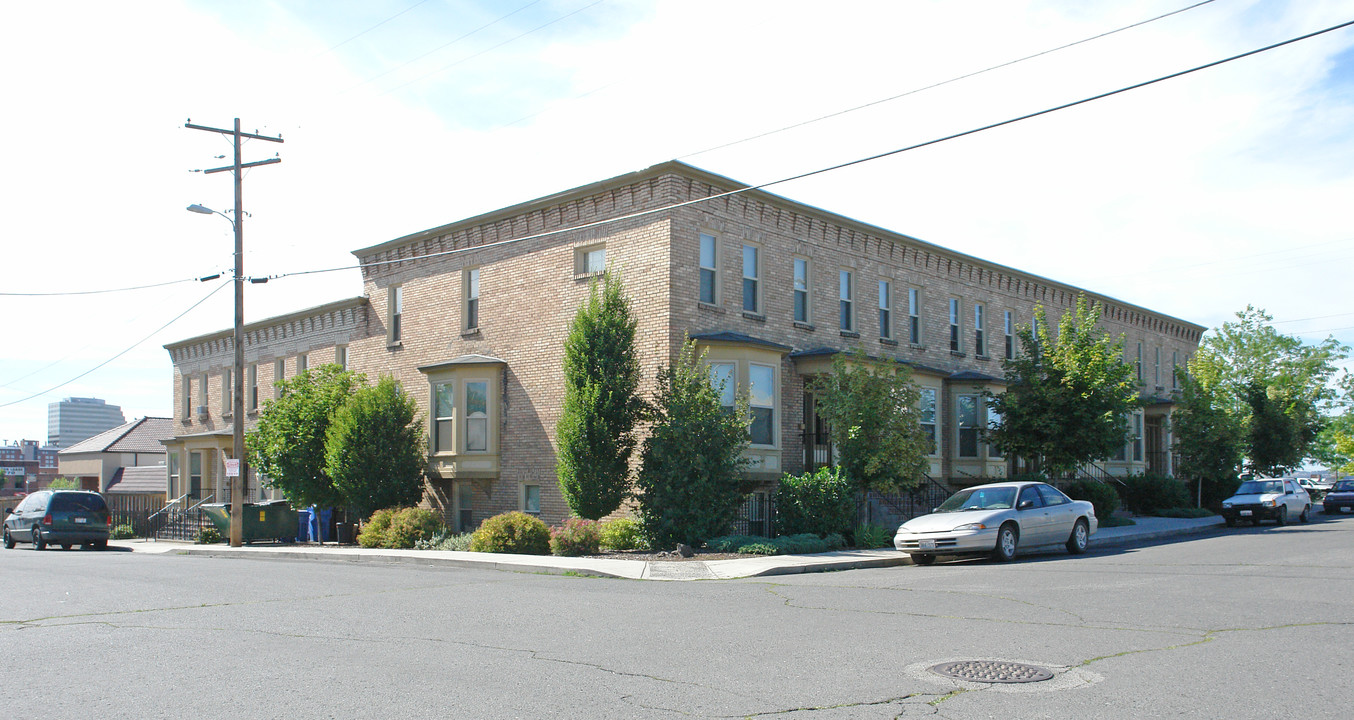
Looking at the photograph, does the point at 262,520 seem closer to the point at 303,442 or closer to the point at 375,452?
the point at 303,442

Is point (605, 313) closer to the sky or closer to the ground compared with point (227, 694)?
closer to the sky

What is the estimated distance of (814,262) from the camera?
2455cm

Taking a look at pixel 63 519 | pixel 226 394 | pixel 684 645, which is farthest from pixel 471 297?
pixel 684 645

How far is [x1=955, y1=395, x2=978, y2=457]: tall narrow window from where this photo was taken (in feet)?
91.7

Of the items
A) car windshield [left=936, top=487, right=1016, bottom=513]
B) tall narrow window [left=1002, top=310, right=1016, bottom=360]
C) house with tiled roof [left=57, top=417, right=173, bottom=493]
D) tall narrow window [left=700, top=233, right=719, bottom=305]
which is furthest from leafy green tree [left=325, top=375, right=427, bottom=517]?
house with tiled roof [left=57, top=417, right=173, bottom=493]

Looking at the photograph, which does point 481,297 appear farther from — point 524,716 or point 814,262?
point 524,716

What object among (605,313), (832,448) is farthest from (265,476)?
(832,448)

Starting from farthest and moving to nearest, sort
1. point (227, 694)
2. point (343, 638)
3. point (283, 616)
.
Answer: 1. point (283, 616)
2. point (343, 638)
3. point (227, 694)

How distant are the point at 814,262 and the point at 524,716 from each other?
19.7m

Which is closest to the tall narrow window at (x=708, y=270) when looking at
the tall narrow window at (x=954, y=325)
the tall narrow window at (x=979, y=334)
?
the tall narrow window at (x=954, y=325)

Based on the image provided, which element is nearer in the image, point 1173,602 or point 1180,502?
point 1173,602

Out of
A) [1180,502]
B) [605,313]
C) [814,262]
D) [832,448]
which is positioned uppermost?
[814,262]

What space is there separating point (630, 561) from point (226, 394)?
84.5 ft

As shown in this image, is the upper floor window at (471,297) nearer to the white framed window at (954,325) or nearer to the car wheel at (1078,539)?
the white framed window at (954,325)
